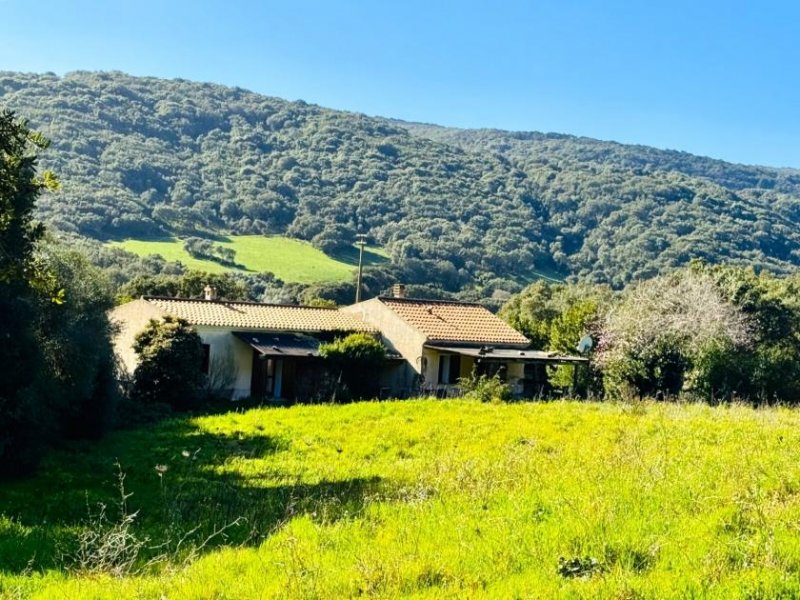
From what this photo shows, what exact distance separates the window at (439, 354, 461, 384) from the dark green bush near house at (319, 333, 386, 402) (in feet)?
15.7

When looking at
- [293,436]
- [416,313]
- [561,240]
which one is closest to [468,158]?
[561,240]

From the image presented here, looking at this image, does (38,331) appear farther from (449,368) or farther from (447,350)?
(449,368)

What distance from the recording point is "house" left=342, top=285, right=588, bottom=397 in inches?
1239

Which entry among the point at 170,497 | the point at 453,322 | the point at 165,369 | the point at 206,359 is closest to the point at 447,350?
the point at 453,322

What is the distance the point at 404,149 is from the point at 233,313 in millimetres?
141682

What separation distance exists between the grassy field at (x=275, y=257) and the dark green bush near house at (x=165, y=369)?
38.3 metres

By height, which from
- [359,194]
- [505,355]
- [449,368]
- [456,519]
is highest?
[359,194]

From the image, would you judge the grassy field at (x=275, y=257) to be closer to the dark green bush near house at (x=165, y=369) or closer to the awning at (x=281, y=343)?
the awning at (x=281, y=343)

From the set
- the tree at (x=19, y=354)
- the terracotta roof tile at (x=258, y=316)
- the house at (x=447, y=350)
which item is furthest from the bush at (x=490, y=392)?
the tree at (x=19, y=354)

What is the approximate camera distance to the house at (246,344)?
28969 mm

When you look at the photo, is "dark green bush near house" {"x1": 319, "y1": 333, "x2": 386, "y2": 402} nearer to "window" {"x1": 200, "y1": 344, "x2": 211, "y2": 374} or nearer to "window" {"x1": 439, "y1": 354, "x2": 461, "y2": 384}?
"window" {"x1": 200, "y1": 344, "x2": 211, "y2": 374}

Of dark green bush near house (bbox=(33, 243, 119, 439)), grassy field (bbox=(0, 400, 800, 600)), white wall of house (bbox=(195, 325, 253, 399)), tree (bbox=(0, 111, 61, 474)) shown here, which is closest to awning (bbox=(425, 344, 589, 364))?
white wall of house (bbox=(195, 325, 253, 399))

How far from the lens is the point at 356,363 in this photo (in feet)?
93.6

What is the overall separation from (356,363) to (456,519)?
22.1 metres
